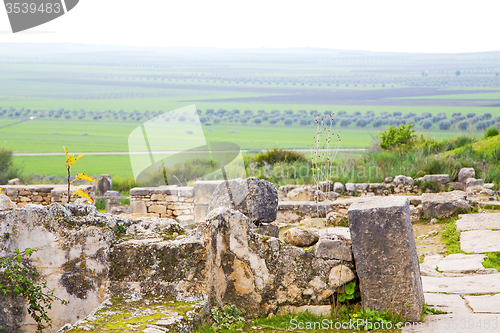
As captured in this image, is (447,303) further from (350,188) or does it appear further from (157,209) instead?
(350,188)

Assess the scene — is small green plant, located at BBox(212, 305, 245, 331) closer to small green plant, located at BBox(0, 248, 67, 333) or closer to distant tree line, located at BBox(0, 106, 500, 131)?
small green plant, located at BBox(0, 248, 67, 333)

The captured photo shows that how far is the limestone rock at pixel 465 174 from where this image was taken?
548 inches

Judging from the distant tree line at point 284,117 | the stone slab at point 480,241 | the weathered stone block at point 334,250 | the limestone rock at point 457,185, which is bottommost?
the distant tree line at point 284,117

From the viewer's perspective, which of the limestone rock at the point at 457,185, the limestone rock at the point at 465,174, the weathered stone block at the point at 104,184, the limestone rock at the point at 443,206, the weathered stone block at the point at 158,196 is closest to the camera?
the limestone rock at the point at 443,206

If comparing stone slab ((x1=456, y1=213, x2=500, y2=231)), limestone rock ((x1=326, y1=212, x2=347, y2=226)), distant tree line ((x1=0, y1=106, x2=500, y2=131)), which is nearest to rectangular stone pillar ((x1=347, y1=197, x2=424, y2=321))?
stone slab ((x1=456, y1=213, x2=500, y2=231))

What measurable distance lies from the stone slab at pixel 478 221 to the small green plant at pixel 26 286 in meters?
8.00

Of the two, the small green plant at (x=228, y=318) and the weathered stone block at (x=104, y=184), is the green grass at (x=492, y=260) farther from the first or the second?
the weathered stone block at (x=104, y=184)

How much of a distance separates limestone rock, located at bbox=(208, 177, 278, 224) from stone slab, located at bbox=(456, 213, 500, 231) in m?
4.92

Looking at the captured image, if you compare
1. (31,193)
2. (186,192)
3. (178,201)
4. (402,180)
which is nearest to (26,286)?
(186,192)

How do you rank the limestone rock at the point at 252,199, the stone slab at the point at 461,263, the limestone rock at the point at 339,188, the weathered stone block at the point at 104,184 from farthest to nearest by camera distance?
the weathered stone block at the point at 104,184 → the limestone rock at the point at 339,188 → the stone slab at the point at 461,263 → the limestone rock at the point at 252,199

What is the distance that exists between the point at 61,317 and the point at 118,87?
4394 inches

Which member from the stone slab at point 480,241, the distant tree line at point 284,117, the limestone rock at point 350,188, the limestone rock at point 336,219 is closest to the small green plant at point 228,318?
the stone slab at point 480,241

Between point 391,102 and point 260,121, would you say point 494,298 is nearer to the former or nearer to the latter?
point 260,121

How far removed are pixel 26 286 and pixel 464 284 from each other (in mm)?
5033
